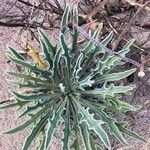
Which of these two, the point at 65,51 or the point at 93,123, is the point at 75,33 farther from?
the point at 93,123

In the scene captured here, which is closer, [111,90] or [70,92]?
[111,90]

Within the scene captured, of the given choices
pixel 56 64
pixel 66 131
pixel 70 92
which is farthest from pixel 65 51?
pixel 66 131

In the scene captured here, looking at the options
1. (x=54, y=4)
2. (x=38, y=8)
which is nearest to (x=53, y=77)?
(x=38, y=8)

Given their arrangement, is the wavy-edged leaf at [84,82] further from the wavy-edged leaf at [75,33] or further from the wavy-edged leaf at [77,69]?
the wavy-edged leaf at [75,33]

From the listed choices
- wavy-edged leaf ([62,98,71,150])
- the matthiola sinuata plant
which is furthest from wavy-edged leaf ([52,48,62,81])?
wavy-edged leaf ([62,98,71,150])

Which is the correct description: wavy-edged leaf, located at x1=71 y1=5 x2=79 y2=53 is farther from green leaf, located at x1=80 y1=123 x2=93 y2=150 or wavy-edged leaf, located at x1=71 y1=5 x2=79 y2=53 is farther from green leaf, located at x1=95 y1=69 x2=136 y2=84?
green leaf, located at x1=80 y1=123 x2=93 y2=150

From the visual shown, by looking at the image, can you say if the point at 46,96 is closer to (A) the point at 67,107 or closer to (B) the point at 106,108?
(A) the point at 67,107
